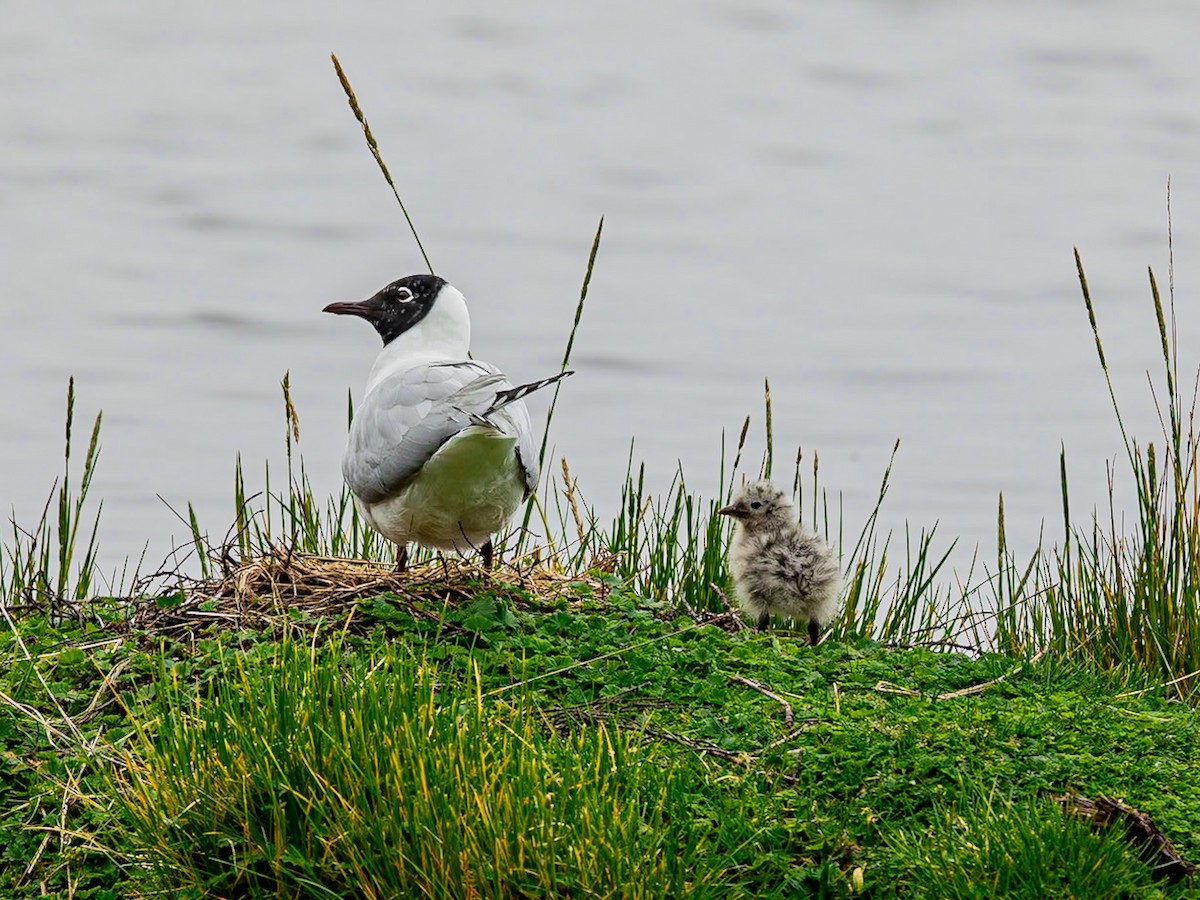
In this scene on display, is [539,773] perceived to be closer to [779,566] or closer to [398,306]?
[779,566]

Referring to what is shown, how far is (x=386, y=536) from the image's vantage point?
22.8ft

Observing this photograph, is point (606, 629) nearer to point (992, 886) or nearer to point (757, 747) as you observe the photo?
point (757, 747)

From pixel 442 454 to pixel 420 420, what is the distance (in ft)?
0.58

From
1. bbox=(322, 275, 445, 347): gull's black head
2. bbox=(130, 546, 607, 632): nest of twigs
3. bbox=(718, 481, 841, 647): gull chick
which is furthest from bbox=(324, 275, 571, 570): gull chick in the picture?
bbox=(718, 481, 841, 647): gull chick

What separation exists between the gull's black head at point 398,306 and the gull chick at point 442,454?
389 mm

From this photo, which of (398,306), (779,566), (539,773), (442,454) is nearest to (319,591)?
(442,454)

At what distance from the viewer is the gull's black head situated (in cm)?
754

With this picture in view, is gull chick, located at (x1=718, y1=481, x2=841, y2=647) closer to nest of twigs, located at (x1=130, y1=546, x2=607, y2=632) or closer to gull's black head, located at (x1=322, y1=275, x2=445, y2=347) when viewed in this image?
nest of twigs, located at (x1=130, y1=546, x2=607, y2=632)

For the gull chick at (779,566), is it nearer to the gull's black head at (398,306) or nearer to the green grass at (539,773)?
the green grass at (539,773)

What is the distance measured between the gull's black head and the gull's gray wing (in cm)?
72

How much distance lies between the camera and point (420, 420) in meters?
6.34

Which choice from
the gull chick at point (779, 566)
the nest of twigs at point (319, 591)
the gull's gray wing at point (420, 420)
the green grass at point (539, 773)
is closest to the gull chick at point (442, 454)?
the gull's gray wing at point (420, 420)

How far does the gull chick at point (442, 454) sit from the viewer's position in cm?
625

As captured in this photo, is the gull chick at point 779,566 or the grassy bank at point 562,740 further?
the gull chick at point 779,566
